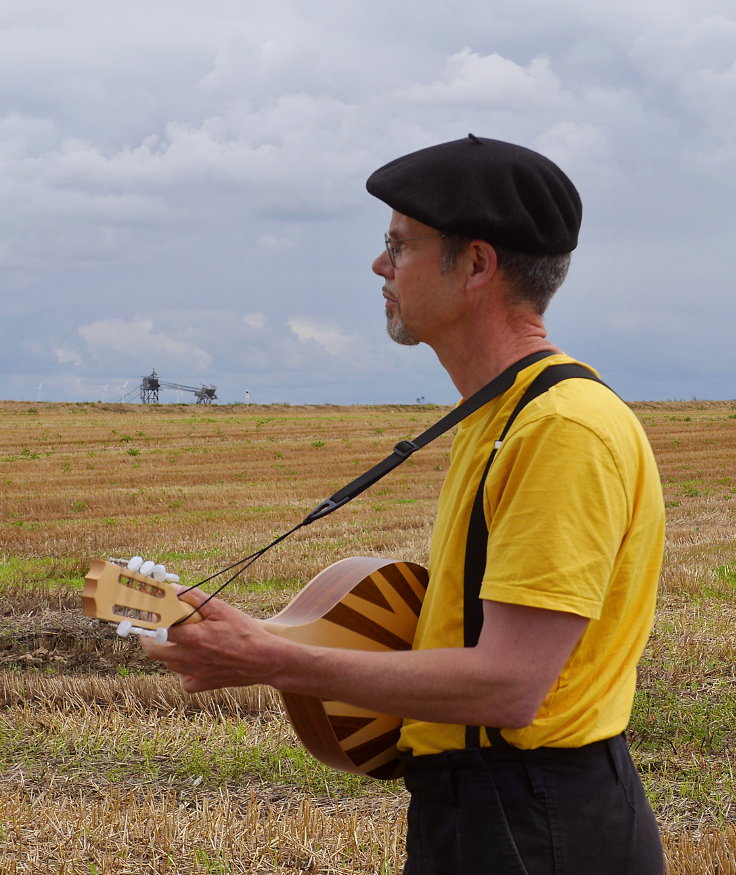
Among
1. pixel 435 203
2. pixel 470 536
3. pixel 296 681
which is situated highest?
pixel 435 203

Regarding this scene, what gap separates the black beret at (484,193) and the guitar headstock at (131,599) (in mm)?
819

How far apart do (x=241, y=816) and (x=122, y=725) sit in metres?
1.31

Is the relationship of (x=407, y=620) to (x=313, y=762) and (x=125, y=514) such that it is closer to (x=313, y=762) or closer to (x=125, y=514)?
(x=313, y=762)

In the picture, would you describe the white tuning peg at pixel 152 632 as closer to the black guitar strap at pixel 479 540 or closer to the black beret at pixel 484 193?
the black guitar strap at pixel 479 540

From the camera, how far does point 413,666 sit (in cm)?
161

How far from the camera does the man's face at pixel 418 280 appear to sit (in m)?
1.88

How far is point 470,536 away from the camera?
171 cm

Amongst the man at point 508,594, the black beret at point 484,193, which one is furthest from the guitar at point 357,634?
the black beret at point 484,193

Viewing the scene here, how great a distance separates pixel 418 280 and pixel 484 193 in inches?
8.4

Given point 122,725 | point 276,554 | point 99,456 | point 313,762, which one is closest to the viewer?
point 313,762

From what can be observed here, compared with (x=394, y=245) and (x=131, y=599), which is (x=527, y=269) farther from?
(x=131, y=599)

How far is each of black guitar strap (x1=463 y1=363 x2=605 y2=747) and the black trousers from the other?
8cm

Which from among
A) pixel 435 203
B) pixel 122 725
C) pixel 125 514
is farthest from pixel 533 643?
pixel 125 514

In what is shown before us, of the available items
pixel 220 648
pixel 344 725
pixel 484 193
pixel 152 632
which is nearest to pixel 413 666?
pixel 220 648
